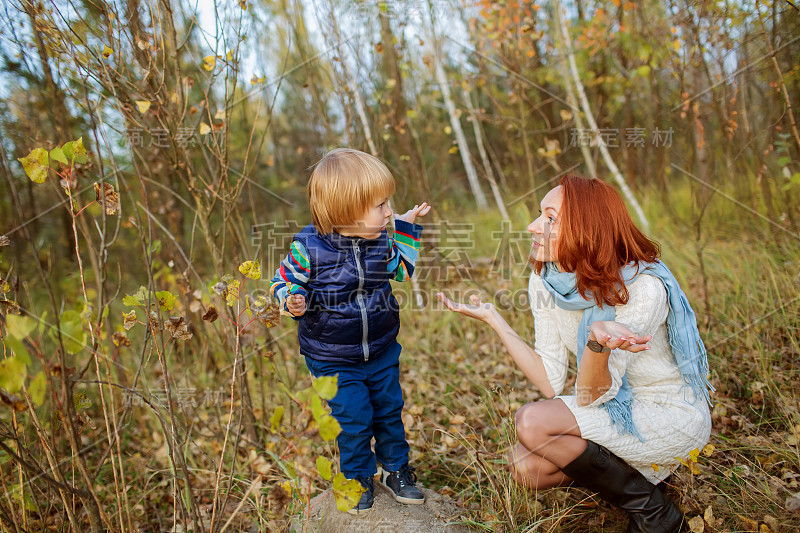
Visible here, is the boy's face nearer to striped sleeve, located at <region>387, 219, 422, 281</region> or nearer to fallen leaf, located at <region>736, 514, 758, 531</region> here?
striped sleeve, located at <region>387, 219, 422, 281</region>

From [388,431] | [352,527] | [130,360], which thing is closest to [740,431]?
[388,431]

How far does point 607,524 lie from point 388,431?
954 mm

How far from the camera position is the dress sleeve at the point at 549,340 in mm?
2033

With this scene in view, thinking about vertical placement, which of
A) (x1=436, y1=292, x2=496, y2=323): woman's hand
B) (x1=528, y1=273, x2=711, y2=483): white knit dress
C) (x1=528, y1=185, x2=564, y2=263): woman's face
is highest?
(x1=528, y1=185, x2=564, y2=263): woman's face

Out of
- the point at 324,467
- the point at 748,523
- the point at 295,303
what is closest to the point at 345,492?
the point at 324,467

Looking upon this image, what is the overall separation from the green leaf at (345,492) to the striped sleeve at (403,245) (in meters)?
0.89

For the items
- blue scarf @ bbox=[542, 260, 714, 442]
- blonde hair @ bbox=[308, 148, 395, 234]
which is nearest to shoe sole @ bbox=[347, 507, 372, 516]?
blue scarf @ bbox=[542, 260, 714, 442]

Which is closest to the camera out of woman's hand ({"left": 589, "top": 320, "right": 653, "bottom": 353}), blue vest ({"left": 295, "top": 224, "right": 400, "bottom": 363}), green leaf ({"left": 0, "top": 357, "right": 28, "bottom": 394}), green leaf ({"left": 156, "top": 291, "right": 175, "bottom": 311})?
green leaf ({"left": 0, "top": 357, "right": 28, "bottom": 394})

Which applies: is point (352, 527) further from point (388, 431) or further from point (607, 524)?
point (607, 524)

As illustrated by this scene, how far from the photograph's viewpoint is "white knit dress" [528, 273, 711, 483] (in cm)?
177

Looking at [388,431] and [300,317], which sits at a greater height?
[300,317]

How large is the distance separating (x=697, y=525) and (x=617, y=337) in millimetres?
928

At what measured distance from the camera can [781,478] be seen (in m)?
2.05

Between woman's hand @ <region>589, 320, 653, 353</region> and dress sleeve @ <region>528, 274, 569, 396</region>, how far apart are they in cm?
41
